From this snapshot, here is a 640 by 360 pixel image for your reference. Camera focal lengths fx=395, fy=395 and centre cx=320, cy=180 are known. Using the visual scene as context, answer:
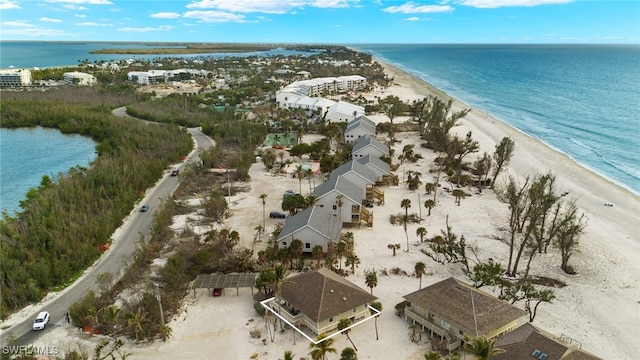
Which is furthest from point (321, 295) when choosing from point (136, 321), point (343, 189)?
point (343, 189)

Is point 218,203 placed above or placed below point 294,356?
above

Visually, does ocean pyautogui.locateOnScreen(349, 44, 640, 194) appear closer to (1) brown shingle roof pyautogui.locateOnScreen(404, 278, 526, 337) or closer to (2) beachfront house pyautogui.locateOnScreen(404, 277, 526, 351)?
(1) brown shingle roof pyautogui.locateOnScreen(404, 278, 526, 337)

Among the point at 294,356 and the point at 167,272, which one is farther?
the point at 167,272

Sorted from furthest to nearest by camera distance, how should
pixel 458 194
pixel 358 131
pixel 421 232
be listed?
pixel 358 131
pixel 458 194
pixel 421 232

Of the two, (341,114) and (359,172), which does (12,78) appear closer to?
(341,114)

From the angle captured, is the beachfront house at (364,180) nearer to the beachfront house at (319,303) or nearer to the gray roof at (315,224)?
the gray roof at (315,224)

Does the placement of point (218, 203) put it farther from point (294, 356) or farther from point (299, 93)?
point (299, 93)

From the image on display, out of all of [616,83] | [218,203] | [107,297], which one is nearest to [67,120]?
[218,203]
